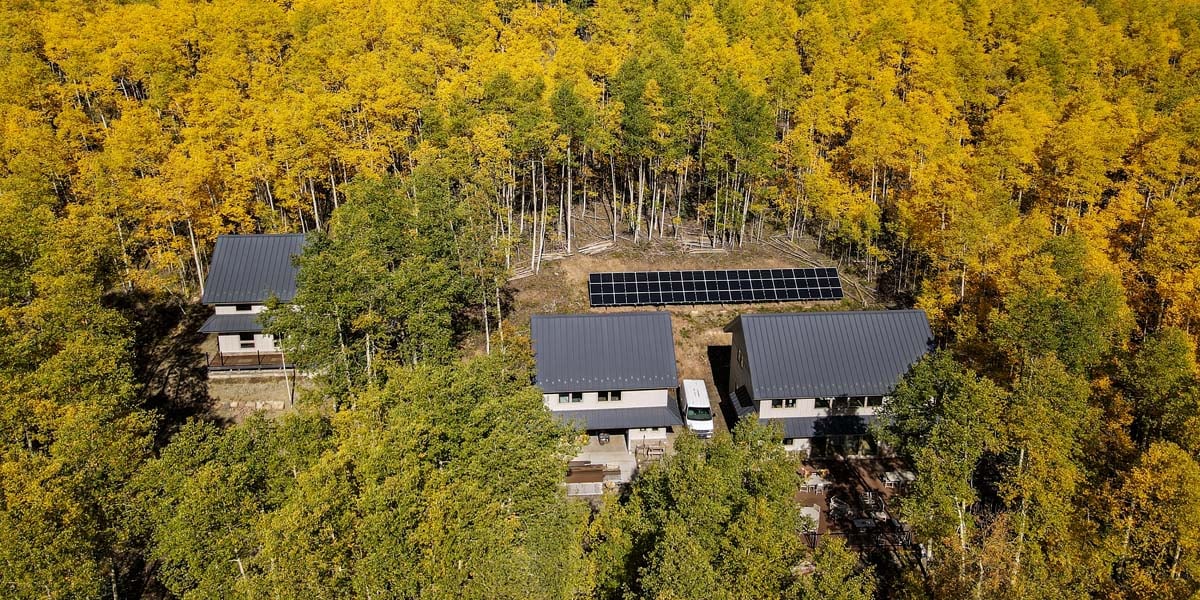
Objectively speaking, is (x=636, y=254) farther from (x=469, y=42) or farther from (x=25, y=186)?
(x=25, y=186)

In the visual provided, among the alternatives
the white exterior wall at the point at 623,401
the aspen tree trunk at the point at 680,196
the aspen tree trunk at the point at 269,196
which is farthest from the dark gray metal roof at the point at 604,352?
the aspen tree trunk at the point at 269,196

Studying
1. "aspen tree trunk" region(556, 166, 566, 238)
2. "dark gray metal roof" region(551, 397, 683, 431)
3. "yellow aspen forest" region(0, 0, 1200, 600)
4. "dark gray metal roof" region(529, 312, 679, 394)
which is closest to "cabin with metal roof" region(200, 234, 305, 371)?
"yellow aspen forest" region(0, 0, 1200, 600)

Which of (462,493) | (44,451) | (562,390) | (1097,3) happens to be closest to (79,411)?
(44,451)

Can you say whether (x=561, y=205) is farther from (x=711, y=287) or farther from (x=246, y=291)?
(x=246, y=291)

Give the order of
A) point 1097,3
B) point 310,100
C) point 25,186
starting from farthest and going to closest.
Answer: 1. point 1097,3
2. point 310,100
3. point 25,186

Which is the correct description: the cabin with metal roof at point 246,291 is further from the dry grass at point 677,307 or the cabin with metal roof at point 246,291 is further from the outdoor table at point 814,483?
the outdoor table at point 814,483

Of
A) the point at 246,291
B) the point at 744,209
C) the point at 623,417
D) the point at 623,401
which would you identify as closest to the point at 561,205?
the point at 744,209
